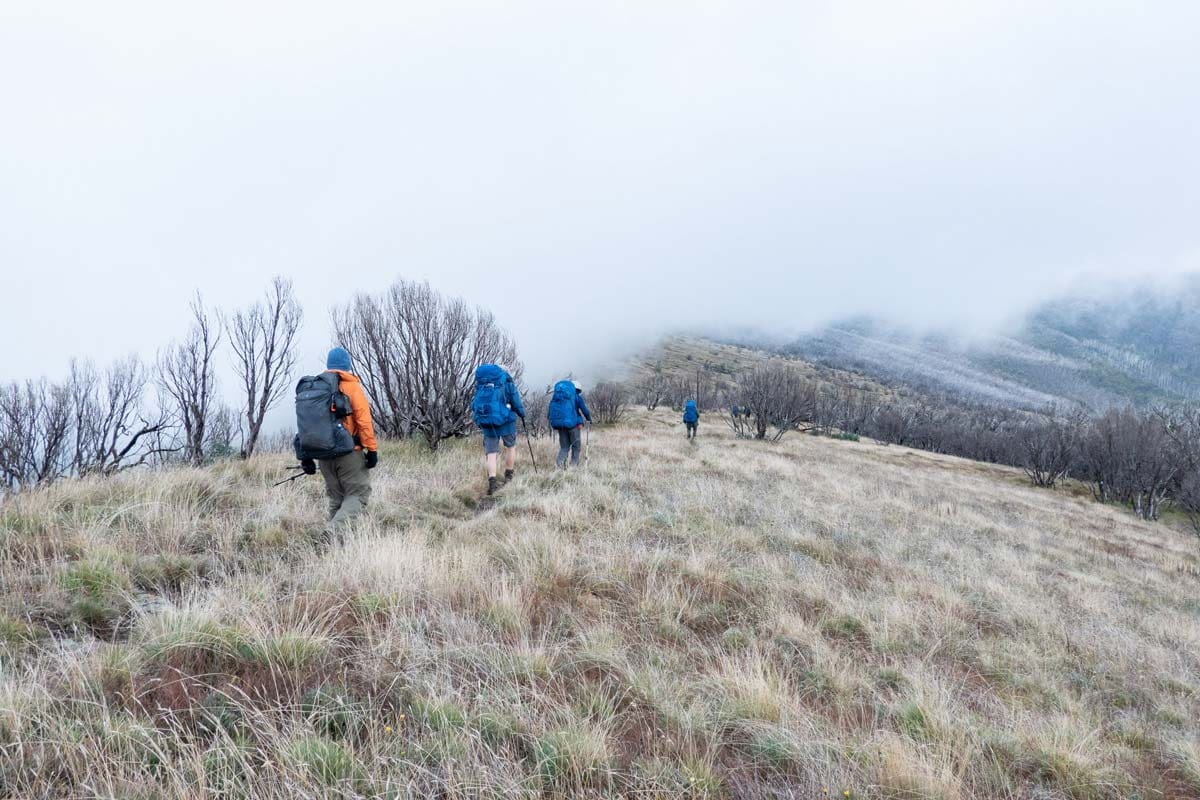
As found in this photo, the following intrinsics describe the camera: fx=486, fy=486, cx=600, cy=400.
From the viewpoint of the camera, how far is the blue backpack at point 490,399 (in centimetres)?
756

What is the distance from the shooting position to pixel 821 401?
6469cm

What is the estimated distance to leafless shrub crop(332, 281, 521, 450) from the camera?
12.3 m

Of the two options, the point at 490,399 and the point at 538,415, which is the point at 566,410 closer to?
the point at 490,399

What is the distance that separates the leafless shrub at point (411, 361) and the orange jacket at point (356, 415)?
720 cm

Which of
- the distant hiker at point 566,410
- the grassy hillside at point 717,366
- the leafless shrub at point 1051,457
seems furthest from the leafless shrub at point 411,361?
the grassy hillside at point 717,366

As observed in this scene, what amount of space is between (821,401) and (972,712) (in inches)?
2656

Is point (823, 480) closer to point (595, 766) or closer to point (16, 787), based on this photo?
point (595, 766)

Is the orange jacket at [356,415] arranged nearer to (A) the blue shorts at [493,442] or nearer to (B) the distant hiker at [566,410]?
(A) the blue shorts at [493,442]

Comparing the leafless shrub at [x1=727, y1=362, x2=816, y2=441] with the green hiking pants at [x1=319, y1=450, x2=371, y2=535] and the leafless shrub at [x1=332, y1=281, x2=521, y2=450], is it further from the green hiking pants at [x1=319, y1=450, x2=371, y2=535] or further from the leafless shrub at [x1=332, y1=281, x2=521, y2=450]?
the green hiking pants at [x1=319, y1=450, x2=371, y2=535]

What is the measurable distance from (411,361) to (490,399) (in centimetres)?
582

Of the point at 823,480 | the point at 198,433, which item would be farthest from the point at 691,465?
the point at 198,433

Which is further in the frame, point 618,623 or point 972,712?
point 618,623

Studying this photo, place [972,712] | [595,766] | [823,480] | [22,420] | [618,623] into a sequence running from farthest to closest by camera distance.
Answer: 1. [22,420]
2. [823,480]
3. [618,623]
4. [972,712]
5. [595,766]

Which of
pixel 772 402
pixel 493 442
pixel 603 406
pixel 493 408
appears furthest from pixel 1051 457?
pixel 493 408
